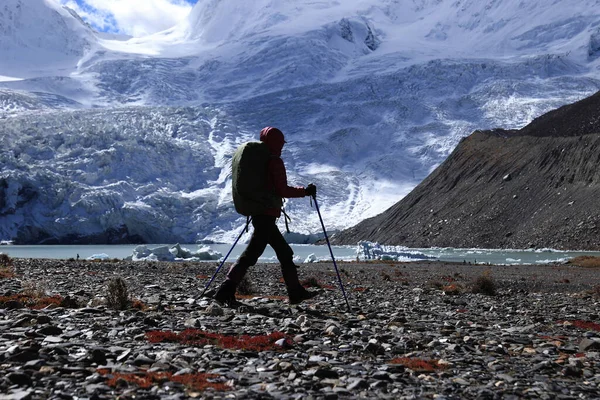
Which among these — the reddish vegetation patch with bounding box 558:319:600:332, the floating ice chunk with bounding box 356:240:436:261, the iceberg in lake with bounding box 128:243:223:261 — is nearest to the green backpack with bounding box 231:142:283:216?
the reddish vegetation patch with bounding box 558:319:600:332

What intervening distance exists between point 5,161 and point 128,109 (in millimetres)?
22352

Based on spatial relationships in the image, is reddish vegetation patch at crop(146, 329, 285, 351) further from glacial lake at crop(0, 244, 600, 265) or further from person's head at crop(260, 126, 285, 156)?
glacial lake at crop(0, 244, 600, 265)

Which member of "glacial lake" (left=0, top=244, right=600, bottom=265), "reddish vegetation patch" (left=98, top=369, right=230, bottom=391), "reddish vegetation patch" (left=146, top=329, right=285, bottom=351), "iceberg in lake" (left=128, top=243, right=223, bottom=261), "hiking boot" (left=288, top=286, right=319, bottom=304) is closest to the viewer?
"reddish vegetation patch" (left=98, top=369, right=230, bottom=391)

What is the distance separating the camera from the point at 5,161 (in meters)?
84.4

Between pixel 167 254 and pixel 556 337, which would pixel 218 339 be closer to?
pixel 556 337

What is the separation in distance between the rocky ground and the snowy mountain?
77.8 meters

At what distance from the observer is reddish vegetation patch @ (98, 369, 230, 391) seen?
4082 millimetres

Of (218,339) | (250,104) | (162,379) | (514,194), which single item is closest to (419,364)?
(218,339)

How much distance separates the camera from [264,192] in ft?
26.0

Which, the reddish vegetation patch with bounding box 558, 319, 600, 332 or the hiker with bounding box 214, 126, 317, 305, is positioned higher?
the hiker with bounding box 214, 126, 317, 305

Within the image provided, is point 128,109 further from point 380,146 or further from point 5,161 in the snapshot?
point 380,146

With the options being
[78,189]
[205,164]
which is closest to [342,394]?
[78,189]

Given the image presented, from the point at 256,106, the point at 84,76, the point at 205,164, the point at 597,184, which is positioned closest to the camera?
the point at 597,184

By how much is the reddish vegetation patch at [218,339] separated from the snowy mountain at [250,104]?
79.3 meters
